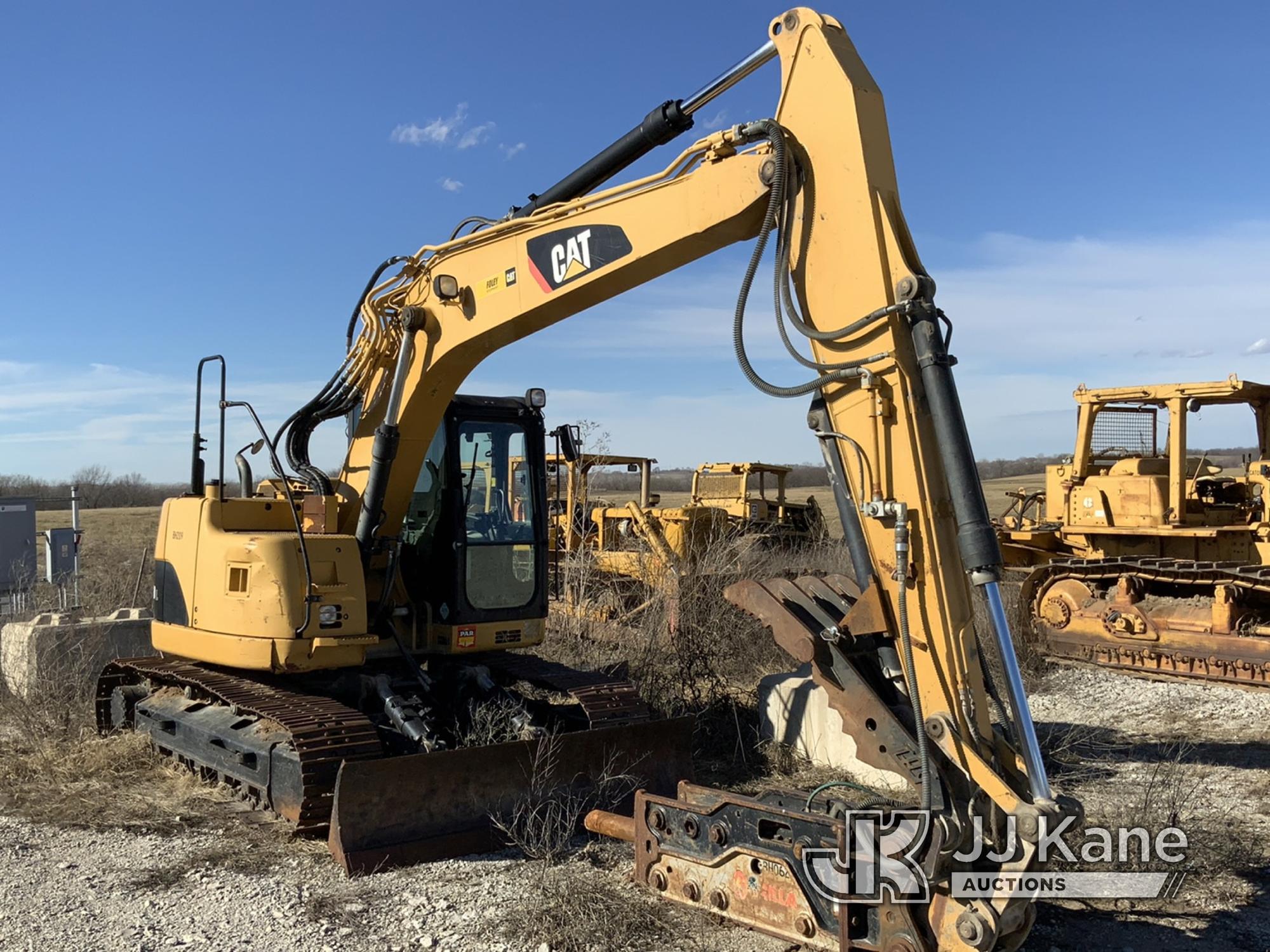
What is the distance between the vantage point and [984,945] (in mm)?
3828

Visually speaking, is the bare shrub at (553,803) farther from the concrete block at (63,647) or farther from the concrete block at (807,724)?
the concrete block at (63,647)

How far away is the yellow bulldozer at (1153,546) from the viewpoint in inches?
452

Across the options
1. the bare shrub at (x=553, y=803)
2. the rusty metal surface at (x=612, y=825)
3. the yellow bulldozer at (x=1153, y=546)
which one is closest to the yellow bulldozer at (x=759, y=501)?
the yellow bulldozer at (x=1153, y=546)

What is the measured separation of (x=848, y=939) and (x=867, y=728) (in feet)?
3.24

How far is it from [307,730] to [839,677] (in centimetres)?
308

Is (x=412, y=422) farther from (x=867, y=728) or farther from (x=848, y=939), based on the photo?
(x=848, y=939)

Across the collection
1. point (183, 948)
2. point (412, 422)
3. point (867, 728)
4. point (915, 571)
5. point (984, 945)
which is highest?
point (412, 422)

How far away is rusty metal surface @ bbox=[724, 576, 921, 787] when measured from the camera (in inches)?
188

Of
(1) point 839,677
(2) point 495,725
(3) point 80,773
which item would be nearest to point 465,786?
(2) point 495,725

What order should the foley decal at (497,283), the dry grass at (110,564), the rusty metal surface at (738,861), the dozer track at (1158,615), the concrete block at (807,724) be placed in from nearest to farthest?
1. the rusty metal surface at (738,861)
2. the foley decal at (497,283)
3. the concrete block at (807,724)
4. the dozer track at (1158,615)
5. the dry grass at (110,564)

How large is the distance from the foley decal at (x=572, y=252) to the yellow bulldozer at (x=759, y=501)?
1451 cm

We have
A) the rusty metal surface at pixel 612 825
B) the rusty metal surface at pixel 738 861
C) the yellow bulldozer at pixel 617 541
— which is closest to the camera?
the rusty metal surface at pixel 738 861

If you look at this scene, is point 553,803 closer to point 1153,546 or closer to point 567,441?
point 567,441

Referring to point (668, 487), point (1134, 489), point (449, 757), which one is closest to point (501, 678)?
point (449, 757)
